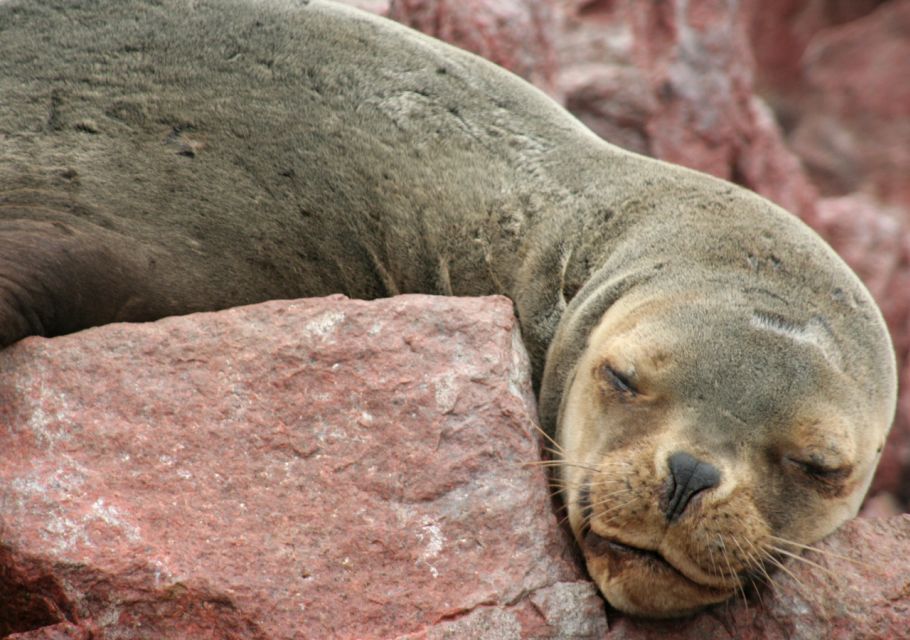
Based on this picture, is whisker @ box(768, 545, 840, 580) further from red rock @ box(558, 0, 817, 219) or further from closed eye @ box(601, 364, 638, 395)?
red rock @ box(558, 0, 817, 219)

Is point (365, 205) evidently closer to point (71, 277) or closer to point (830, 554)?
point (71, 277)

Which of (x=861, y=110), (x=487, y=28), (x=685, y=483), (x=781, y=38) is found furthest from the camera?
(x=781, y=38)

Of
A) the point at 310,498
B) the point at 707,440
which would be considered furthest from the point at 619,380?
the point at 310,498

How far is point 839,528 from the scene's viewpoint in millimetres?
4023

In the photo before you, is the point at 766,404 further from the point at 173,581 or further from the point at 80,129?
the point at 80,129

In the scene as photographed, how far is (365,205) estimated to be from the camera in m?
4.70

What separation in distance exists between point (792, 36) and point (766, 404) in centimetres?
1112

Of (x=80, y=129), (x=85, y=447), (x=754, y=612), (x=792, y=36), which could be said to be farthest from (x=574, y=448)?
(x=792, y=36)

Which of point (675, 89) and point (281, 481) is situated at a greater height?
point (281, 481)

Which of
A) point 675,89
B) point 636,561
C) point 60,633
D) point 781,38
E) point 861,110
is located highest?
point 60,633

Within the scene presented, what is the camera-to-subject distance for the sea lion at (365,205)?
4.17m

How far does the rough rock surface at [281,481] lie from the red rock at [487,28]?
130 inches

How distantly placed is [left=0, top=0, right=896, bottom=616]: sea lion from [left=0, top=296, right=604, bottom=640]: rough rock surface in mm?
397

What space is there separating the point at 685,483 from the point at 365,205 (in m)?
1.80
